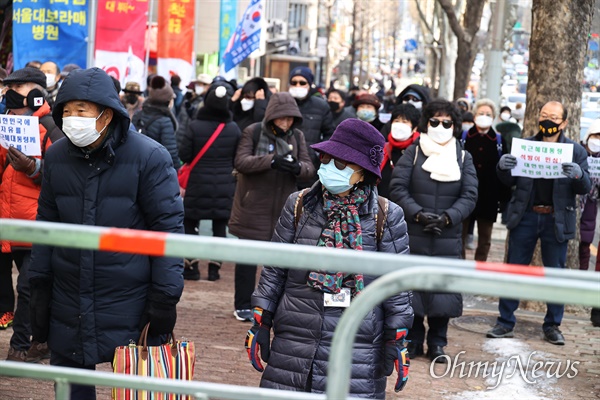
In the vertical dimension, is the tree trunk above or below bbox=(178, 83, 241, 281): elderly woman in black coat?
above

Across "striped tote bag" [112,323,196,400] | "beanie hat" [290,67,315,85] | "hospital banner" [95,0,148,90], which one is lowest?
"striped tote bag" [112,323,196,400]

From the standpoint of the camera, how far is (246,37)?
639 inches

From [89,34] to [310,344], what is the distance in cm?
982

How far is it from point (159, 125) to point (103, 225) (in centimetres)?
607

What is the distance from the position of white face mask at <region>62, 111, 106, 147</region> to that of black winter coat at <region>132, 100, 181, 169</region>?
595cm

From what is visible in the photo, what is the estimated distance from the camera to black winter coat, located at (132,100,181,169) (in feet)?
Result: 34.6

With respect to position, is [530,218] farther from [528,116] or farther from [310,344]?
[310,344]

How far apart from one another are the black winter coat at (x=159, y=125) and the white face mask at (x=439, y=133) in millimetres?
3609

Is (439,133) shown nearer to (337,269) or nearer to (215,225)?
(215,225)

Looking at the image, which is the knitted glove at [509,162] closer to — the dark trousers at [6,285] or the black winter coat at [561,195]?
the black winter coat at [561,195]

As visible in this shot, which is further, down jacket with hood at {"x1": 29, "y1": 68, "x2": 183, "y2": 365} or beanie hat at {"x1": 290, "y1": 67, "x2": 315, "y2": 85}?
beanie hat at {"x1": 290, "y1": 67, "x2": 315, "y2": 85}

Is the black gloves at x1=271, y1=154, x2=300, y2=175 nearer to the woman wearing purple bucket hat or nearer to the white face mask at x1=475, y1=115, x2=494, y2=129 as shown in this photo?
the woman wearing purple bucket hat

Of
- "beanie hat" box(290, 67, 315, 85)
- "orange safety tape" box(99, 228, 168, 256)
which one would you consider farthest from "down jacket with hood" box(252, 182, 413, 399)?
"beanie hat" box(290, 67, 315, 85)

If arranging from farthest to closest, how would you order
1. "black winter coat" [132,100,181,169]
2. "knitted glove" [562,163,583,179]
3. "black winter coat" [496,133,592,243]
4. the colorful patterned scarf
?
"black winter coat" [132,100,181,169]
"black winter coat" [496,133,592,243]
"knitted glove" [562,163,583,179]
the colorful patterned scarf
